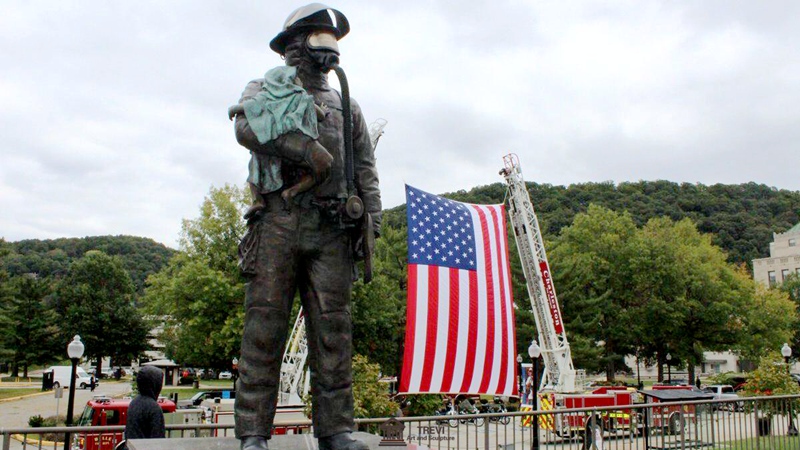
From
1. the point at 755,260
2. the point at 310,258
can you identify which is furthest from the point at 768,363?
the point at 755,260

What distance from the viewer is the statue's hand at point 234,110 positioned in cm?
498

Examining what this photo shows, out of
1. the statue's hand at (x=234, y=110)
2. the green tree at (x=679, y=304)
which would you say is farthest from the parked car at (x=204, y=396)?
the green tree at (x=679, y=304)

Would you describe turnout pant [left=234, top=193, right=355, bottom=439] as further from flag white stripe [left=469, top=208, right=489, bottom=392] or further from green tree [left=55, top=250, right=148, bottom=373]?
green tree [left=55, top=250, right=148, bottom=373]

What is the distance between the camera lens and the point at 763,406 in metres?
10.7

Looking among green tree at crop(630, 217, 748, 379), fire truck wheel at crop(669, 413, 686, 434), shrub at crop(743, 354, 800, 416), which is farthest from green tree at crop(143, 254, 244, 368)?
green tree at crop(630, 217, 748, 379)

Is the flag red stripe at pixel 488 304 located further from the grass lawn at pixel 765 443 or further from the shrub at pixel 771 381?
the grass lawn at pixel 765 443

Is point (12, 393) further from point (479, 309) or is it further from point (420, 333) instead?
point (479, 309)

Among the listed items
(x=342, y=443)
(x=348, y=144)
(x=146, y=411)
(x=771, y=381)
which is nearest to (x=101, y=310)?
(x=771, y=381)

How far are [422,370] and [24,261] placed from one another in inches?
3687

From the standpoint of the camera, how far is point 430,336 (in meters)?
17.6

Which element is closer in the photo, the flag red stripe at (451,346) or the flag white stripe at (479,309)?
the flag red stripe at (451,346)

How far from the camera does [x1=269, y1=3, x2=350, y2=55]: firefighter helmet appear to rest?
5.23 meters

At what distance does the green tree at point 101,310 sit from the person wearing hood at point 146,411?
5941cm

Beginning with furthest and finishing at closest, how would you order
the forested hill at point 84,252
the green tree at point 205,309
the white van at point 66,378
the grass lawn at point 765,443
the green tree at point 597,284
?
the forested hill at point 84,252
the white van at point 66,378
the green tree at point 597,284
the green tree at point 205,309
the grass lawn at point 765,443
